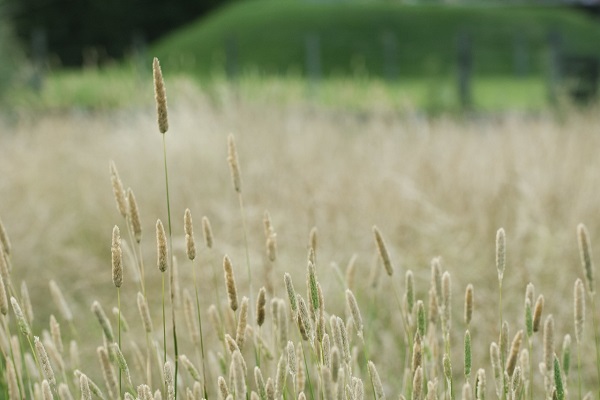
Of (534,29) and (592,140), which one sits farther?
(534,29)

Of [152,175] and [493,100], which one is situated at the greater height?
[152,175]

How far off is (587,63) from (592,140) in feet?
28.4

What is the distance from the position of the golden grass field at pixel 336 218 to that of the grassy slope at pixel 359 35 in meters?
20.1

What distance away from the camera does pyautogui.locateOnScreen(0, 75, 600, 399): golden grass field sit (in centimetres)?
422

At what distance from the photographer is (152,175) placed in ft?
20.5

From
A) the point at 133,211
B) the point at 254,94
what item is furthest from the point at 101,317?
the point at 254,94

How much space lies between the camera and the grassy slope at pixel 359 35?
28.8 meters

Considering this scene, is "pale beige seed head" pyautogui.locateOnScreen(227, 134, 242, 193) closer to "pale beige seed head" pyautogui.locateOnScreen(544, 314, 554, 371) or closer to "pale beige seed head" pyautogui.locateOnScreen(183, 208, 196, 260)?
"pale beige seed head" pyautogui.locateOnScreen(183, 208, 196, 260)

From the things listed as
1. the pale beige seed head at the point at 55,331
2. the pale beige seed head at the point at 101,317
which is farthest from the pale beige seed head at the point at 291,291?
the pale beige seed head at the point at 55,331

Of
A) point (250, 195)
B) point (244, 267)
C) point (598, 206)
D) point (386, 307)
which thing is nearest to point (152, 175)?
point (250, 195)

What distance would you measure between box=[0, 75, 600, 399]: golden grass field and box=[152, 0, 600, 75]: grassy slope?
2006 cm

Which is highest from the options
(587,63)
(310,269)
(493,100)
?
(310,269)

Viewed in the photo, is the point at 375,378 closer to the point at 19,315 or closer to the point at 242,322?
the point at 242,322

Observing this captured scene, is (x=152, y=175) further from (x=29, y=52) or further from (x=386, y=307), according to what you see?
(x=29, y=52)
